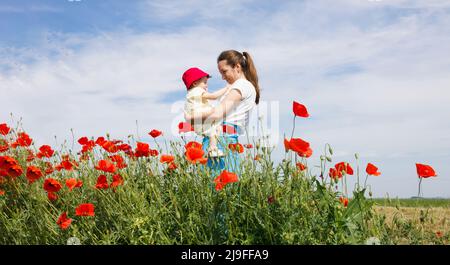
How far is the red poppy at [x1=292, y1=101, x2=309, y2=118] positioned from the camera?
323 centimetres

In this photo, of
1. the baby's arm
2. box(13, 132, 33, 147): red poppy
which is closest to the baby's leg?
the baby's arm

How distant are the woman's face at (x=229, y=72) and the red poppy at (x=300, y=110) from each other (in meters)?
1.62

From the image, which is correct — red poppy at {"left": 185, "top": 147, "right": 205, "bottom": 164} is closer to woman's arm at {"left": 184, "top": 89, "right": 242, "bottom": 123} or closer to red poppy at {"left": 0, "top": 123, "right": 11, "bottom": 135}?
woman's arm at {"left": 184, "top": 89, "right": 242, "bottom": 123}

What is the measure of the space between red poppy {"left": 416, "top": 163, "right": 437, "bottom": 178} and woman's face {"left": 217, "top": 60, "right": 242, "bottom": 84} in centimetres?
200

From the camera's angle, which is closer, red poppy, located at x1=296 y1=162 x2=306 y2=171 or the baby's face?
red poppy, located at x1=296 y1=162 x2=306 y2=171

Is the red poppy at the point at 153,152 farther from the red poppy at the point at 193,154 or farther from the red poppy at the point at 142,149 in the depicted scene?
the red poppy at the point at 193,154

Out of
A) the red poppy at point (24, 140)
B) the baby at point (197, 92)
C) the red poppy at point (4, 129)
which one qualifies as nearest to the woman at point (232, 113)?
the baby at point (197, 92)

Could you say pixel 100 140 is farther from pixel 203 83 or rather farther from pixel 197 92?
pixel 203 83

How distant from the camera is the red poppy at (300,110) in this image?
10.6 ft

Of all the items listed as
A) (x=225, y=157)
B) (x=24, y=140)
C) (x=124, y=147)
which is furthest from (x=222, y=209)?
(x=24, y=140)

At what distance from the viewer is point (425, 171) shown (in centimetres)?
327

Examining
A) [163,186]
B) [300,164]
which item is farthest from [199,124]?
[300,164]
